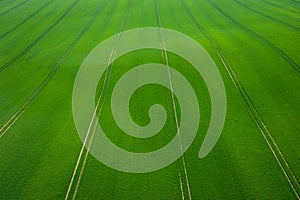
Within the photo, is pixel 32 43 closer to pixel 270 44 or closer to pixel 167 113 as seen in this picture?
pixel 167 113

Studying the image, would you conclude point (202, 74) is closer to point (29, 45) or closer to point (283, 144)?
point (283, 144)

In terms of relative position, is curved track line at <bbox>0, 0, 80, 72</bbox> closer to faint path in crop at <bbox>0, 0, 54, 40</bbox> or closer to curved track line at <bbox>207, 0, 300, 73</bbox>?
faint path in crop at <bbox>0, 0, 54, 40</bbox>

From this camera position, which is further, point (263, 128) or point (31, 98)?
point (31, 98)

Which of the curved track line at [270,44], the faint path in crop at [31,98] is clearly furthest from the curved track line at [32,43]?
the curved track line at [270,44]

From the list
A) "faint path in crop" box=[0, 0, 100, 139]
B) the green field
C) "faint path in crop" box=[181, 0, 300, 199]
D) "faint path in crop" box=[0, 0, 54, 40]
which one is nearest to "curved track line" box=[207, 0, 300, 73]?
the green field

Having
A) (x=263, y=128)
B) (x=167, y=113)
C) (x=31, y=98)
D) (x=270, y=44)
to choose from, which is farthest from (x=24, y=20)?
(x=263, y=128)

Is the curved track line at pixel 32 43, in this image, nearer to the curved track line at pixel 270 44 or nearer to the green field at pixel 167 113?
the green field at pixel 167 113

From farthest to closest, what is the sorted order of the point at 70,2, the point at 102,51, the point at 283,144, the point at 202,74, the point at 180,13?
the point at 70,2 → the point at 180,13 → the point at 102,51 → the point at 202,74 → the point at 283,144

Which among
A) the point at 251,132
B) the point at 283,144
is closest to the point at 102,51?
the point at 251,132
